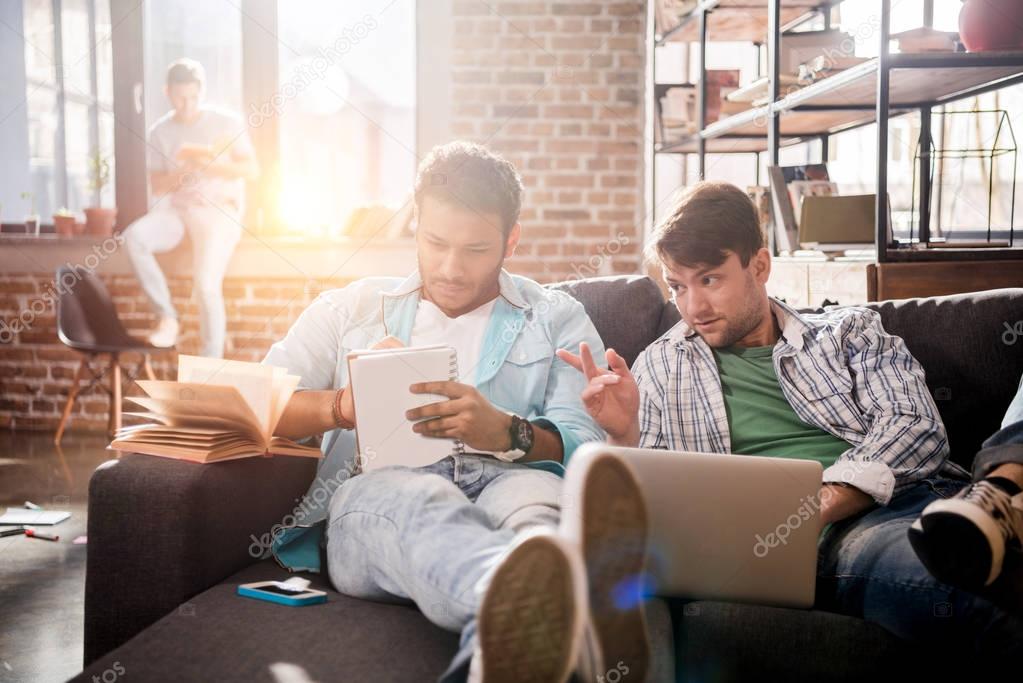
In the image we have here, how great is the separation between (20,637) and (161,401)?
100cm

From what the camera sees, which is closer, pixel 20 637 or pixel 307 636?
pixel 307 636

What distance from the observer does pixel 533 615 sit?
3.44 ft

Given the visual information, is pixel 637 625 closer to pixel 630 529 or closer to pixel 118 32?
pixel 630 529

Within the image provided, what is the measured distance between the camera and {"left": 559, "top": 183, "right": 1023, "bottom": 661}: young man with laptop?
1.54 meters

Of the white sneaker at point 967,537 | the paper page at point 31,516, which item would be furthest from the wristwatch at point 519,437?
the paper page at point 31,516

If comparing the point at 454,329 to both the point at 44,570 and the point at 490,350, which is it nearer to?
the point at 490,350

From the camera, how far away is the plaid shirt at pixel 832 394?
1590mm

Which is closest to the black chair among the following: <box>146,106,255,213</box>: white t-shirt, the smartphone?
<box>146,106,255,213</box>: white t-shirt

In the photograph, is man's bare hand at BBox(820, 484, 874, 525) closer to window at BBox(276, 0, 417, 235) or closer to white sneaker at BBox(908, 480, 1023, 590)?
white sneaker at BBox(908, 480, 1023, 590)

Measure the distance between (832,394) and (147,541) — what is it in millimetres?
1186

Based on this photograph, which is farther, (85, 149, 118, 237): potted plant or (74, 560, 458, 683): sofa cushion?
(85, 149, 118, 237): potted plant

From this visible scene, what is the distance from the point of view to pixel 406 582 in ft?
4.36

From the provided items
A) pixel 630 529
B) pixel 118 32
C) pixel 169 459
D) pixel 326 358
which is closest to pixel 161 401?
pixel 169 459

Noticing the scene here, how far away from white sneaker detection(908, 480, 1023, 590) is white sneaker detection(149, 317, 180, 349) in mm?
3995
